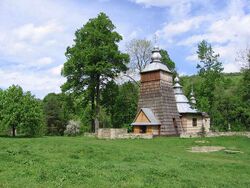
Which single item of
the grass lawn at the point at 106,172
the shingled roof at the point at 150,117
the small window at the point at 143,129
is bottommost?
the grass lawn at the point at 106,172

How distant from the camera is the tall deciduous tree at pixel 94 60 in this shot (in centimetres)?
4541

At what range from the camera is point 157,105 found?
141 ft

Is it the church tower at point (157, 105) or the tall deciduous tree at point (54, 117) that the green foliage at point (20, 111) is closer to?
the church tower at point (157, 105)

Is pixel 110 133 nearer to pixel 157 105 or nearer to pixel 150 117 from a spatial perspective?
pixel 150 117

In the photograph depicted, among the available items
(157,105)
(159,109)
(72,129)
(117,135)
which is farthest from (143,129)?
(72,129)

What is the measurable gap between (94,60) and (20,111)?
42.9 feet

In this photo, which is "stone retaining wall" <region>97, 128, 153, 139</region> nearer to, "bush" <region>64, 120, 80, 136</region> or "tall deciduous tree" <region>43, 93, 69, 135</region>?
"bush" <region>64, 120, 80, 136</region>

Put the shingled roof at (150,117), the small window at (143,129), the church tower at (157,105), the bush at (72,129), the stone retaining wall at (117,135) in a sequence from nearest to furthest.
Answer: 1. the stone retaining wall at (117,135)
2. the shingled roof at (150,117)
3. the church tower at (157,105)
4. the small window at (143,129)
5. the bush at (72,129)

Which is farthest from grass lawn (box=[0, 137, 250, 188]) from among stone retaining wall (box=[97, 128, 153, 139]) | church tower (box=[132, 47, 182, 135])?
church tower (box=[132, 47, 182, 135])

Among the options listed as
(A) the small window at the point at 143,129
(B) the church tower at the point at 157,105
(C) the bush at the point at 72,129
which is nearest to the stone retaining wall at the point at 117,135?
(A) the small window at the point at 143,129

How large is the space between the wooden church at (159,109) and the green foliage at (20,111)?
1200 cm

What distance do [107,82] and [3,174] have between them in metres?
35.9

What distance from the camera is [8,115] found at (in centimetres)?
3744

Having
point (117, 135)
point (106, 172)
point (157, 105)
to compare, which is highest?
point (157, 105)
